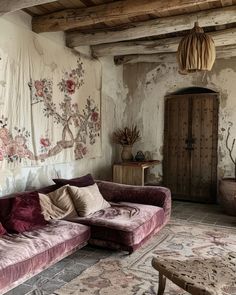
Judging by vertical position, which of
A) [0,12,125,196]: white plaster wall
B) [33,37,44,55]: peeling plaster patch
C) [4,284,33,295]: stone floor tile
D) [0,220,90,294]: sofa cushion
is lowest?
[4,284,33,295]: stone floor tile

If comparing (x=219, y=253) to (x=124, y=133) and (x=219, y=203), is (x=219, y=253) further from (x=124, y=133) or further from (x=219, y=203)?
(x=124, y=133)

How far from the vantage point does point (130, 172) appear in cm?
559

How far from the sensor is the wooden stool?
2018 millimetres

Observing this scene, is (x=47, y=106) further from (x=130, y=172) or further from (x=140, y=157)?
(x=140, y=157)

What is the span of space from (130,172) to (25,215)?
8.71 feet

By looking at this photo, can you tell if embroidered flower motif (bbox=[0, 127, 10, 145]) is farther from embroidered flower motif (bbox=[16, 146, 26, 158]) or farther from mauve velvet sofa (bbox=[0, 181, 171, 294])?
mauve velvet sofa (bbox=[0, 181, 171, 294])

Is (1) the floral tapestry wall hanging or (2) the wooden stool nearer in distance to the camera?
(2) the wooden stool

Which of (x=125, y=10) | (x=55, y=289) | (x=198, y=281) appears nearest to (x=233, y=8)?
(x=125, y=10)

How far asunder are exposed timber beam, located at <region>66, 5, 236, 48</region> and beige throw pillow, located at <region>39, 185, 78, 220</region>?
2232 mm

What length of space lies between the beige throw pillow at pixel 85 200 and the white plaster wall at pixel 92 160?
700mm

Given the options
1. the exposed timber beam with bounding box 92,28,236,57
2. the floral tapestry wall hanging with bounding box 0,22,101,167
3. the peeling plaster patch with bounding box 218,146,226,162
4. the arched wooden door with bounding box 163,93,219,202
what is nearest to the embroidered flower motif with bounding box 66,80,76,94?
the floral tapestry wall hanging with bounding box 0,22,101,167

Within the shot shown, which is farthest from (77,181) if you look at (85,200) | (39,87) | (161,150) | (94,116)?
(161,150)

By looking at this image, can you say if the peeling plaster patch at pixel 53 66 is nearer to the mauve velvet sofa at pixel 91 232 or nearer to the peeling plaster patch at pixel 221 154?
the mauve velvet sofa at pixel 91 232

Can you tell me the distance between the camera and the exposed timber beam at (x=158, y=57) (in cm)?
524
